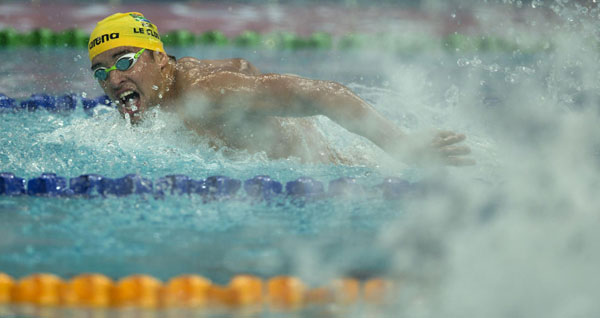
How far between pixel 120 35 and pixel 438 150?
1468 millimetres

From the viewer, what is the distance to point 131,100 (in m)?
3.20

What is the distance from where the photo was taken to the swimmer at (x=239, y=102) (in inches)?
114

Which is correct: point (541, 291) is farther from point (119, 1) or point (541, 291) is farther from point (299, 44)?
point (119, 1)

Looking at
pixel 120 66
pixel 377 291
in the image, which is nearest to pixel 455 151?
pixel 377 291

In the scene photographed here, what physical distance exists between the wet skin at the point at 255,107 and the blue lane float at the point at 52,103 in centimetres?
141

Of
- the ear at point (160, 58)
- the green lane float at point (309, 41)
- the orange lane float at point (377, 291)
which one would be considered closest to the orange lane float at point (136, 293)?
the orange lane float at point (377, 291)

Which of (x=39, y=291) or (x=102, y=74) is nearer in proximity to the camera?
(x=39, y=291)

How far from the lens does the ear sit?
127 inches

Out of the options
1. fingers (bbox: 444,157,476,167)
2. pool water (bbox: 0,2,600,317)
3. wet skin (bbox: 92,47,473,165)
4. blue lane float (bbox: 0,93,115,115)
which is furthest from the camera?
blue lane float (bbox: 0,93,115,115)

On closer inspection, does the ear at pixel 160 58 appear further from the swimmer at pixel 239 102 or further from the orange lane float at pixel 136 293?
the orange lane float at pixel 136 293

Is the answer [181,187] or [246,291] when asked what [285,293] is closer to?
[246,291]

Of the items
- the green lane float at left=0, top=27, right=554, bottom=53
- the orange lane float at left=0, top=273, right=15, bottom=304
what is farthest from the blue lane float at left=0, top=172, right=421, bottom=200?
the green lane float at left=0, top=27, right=554, bottom=53

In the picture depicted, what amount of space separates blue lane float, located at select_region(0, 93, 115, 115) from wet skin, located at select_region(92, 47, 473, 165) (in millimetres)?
1411

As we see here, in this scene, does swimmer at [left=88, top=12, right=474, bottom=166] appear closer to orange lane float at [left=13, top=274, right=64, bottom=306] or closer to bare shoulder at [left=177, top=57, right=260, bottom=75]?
bare shoulder at [left=177, top=57, right=260, bottom=75]
